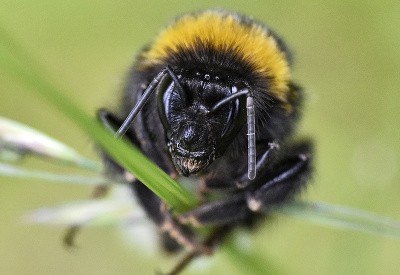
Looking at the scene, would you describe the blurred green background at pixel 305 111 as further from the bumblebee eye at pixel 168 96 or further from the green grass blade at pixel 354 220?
the bumblebee eye at pixel 168 96

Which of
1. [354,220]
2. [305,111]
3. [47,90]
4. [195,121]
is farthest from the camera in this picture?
[305,111]

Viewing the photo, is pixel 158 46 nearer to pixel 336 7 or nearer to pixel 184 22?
pixel 184 22

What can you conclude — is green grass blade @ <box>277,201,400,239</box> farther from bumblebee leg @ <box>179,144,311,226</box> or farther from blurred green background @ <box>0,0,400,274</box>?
blurred green background @ <box>0,0,400,274</box>

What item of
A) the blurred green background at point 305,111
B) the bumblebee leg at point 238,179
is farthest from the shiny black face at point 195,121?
the blurred green background at point 305,111

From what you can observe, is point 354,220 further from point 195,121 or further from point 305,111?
point 305,111

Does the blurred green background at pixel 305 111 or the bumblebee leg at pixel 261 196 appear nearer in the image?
the bumblebee leg at pixel 261 196

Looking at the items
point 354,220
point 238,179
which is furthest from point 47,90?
point 354,220
